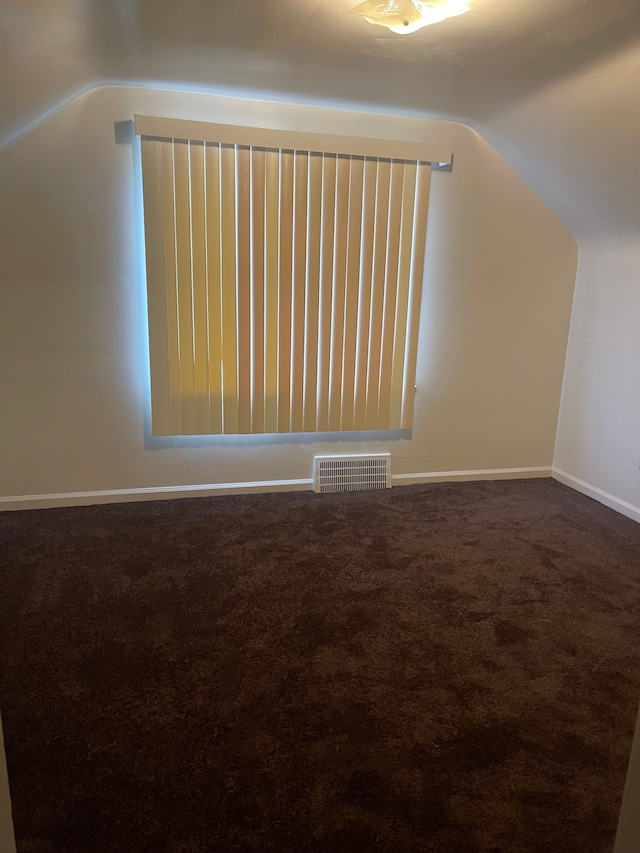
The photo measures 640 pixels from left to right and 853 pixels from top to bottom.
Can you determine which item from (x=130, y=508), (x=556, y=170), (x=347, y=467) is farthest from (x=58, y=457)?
(x=556, y=170)

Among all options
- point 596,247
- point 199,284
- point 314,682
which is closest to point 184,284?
point 199,284

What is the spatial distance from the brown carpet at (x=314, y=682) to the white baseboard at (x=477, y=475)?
2.14 feet

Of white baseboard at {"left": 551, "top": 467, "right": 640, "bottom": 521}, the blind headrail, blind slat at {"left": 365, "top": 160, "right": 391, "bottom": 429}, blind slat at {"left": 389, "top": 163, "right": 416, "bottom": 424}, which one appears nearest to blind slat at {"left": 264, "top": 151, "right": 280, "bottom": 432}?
the blind headrail

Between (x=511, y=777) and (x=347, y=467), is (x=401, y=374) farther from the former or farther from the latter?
(x=511, y=777)

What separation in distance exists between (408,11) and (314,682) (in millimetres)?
2411

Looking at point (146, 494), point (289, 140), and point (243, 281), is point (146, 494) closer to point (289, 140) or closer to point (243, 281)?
point (243, 281)

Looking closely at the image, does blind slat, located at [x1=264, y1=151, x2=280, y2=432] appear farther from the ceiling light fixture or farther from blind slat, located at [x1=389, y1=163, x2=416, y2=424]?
the ceiling light fixture

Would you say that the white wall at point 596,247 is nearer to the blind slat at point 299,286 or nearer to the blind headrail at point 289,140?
the blind headrail at point 289,140

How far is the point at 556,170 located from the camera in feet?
11.3

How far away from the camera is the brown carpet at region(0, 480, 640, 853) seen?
1537mm

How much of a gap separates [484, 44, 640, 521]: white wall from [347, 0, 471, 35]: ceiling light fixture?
77 cm

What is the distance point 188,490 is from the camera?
366 cm

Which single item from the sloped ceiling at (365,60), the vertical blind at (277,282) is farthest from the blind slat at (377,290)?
the sloped ceiling at (365,60)

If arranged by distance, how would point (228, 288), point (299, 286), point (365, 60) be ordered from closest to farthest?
point (365, 60) < point (228, 288) < point (299, 286)
